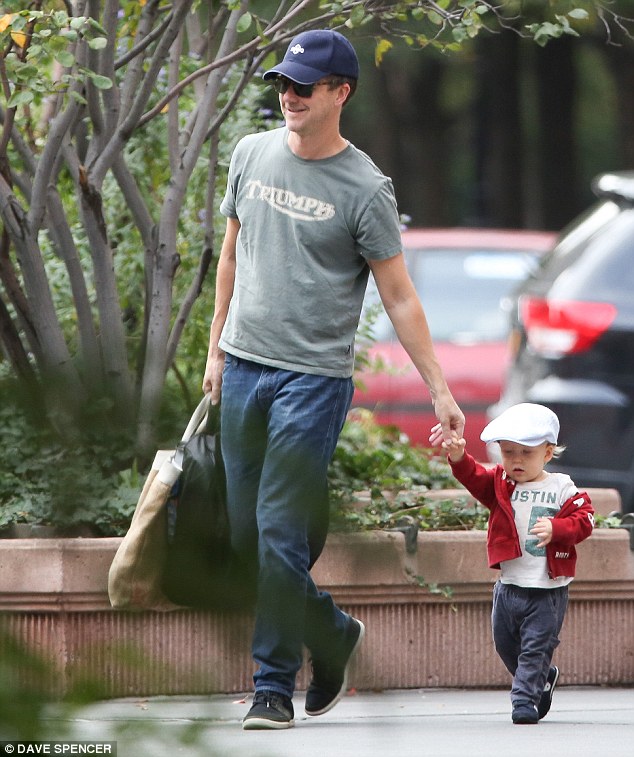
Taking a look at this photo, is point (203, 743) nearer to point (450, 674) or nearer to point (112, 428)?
point (112, 428)

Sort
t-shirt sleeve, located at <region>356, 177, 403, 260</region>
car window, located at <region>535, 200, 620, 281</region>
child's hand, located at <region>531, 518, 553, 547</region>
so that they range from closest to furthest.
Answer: t-shirt sleeve, located at <region>356, 177, 403, 260</region>, child's hand, located at <region>531, 518, 553, 547</region>, car window, located at <region>535, 200, 620, 281</region>

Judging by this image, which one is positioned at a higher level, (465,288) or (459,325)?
(465,288)

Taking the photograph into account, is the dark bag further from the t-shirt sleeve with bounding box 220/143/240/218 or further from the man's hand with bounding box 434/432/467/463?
the t-shirt sleeve with bounding box 220/143/240/218

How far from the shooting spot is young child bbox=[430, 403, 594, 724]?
3826 mm

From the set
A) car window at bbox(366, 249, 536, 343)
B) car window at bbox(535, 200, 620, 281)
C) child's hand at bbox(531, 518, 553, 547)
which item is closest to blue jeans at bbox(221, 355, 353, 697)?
child's hand at bbox(531, 518, 553, 547)

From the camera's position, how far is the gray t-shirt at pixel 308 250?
3.54 metres

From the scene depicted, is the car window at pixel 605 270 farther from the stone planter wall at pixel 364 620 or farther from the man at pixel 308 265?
the man at pixel 308 265

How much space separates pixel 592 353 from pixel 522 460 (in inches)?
83.8

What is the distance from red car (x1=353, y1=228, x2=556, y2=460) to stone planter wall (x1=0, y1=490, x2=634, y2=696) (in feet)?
10.2

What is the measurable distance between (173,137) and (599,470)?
2222 mm

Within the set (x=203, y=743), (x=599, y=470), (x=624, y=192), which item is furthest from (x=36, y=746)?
(x=624, y=192)

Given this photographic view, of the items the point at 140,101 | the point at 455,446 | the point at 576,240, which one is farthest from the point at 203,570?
the point at 576,240

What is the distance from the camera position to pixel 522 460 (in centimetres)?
389

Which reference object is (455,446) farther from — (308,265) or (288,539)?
(288,539)
